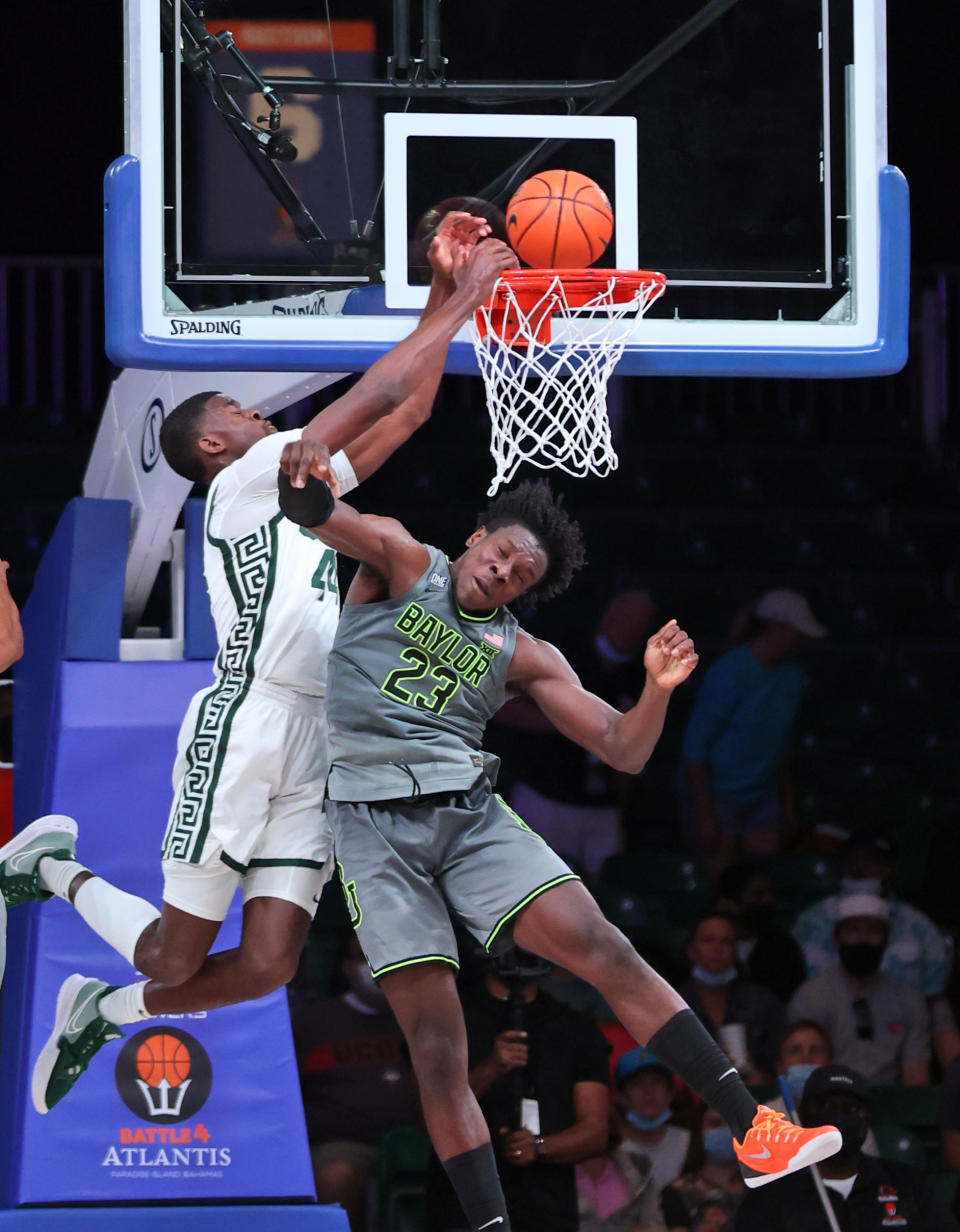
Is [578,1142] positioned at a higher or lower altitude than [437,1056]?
lower

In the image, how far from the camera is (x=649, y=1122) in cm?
732

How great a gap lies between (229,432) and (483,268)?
102 centimetres

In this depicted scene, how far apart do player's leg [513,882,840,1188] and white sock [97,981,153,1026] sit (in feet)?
4.24

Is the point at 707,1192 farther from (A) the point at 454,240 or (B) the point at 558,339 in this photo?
(A) the point at 454,240

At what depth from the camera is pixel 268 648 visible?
17.2 ft

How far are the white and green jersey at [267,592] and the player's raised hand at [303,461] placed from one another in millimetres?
631

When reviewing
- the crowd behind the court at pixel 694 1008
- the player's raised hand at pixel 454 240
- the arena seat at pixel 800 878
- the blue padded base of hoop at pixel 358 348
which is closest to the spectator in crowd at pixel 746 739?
the crowd behind the court at pixel 694 1008

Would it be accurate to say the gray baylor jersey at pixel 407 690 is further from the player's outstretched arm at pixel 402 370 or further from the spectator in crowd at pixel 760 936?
the spectator in crowd at pixel 760 936

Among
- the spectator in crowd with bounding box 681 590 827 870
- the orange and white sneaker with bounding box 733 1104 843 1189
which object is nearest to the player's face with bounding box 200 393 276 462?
the orange and white sneaker with bounding box 733 1104 843 1189

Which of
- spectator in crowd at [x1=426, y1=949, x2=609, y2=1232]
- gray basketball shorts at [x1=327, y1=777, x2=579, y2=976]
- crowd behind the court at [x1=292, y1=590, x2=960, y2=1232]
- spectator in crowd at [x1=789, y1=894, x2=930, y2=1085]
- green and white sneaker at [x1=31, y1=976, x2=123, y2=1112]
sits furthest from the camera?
spectator in crowd at [x1=789, y1=894, x2=930, y2=1085]

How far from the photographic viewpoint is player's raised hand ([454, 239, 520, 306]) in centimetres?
485

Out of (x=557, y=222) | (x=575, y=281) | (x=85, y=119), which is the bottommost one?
(x=575, y=281)

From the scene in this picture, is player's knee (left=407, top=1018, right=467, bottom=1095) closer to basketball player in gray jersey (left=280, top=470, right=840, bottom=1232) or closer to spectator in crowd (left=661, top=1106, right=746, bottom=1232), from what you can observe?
basketball player in gray jersey (left=280, top=470, right=840, bottom=1232)

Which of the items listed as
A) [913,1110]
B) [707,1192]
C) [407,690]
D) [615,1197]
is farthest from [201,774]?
[913,1110]
